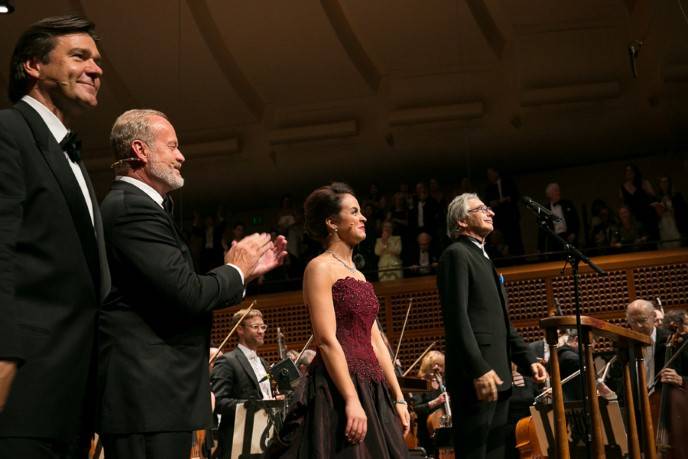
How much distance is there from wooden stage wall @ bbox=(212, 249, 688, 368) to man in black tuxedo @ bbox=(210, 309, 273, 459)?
5.66 meters

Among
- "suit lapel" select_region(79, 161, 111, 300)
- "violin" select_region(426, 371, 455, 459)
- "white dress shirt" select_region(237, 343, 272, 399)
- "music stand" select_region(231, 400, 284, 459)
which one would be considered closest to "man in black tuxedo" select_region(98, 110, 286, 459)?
"suit lapel" select_region(79, 161, 111, 300)

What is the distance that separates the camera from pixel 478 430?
4129mm

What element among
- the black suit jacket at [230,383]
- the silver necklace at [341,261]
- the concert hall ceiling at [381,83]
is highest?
the concert hall ceiling at [381,83]

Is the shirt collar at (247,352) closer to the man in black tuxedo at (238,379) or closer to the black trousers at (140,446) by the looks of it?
the man in black tuxedo at (238,379)

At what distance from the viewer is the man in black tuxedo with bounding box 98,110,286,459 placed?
96.3 inches

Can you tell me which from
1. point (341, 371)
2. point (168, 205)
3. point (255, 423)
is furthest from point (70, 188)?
point (255, 423)

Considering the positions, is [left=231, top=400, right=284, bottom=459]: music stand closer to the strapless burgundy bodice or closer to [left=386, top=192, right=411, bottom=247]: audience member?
the strapless burgundy bodice

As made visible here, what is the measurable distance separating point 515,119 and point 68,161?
1243 cm

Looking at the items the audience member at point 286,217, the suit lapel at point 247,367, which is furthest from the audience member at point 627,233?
the suit lapel at point 247,367

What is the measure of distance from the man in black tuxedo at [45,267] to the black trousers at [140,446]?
279mm

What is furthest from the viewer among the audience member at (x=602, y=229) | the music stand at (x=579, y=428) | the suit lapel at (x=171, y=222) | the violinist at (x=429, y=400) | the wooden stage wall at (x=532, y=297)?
the audience member at (x=602, y=229)

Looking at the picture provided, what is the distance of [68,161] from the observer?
87.1 inches

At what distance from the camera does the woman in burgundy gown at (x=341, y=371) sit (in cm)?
349

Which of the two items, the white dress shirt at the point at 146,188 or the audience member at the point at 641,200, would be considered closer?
the white dress shirt at the point at 146,188
